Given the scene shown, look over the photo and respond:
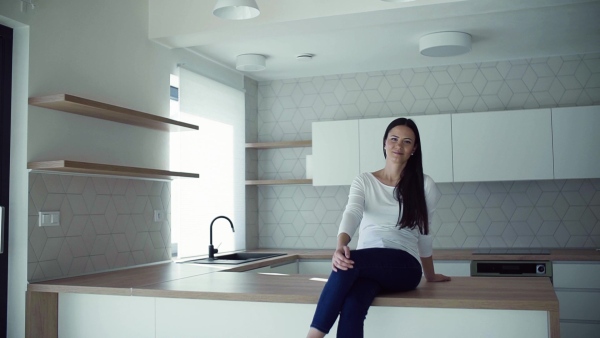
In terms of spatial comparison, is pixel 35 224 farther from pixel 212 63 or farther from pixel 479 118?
pixel 479 118

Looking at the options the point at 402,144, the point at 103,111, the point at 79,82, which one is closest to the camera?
the point at 402,144

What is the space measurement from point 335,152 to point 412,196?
7.84 feet

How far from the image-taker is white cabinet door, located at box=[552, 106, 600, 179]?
4340 mm

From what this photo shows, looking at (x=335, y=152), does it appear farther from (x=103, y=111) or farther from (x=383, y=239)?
(x=383, y=239)

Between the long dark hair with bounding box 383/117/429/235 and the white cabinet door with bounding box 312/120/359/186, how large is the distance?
2.19 m

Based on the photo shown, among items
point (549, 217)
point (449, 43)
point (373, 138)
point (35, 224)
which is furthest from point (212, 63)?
point (549, 217)

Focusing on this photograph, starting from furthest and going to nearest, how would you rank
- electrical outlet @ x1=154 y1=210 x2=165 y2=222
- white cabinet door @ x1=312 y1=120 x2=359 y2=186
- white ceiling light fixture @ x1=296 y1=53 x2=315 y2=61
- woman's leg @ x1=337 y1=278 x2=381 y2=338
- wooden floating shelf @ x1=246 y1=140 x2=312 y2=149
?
wooden floating shelf @ x1=246 y1=140 x2=312 y2=149 → white cabinet door @ x1=312 y1=120 x2=359 y2=186 → white ceiling light fixture @ x1=296 y1=53 x2=315 y2=61 → electrical outlet @ x1=154 y1=210 x2=165 y2=222 → woman's leg @ x1=337 y1=278 x2=381 y2=338

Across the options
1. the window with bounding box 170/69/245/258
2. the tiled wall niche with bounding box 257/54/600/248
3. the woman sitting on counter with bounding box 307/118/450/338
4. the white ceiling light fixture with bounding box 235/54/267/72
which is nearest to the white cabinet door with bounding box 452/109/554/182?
the tiled wall niche with bounding box 257/54/600/248

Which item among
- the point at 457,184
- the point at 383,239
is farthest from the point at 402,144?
the point at 457,184

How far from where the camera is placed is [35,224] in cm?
305

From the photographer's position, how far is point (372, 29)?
4051mm

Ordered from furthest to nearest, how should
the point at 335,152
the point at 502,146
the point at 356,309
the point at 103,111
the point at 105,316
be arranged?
1. the point at 335,152
2. the point at 502,146
3. the point at 103,111
4. the point at 105,316
5. the point at 356,309

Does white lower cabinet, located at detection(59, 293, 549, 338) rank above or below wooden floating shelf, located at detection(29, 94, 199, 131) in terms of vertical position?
below

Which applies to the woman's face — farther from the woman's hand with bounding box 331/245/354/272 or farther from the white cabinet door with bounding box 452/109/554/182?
the white cabinet door with bounding box 452/109/554/182
